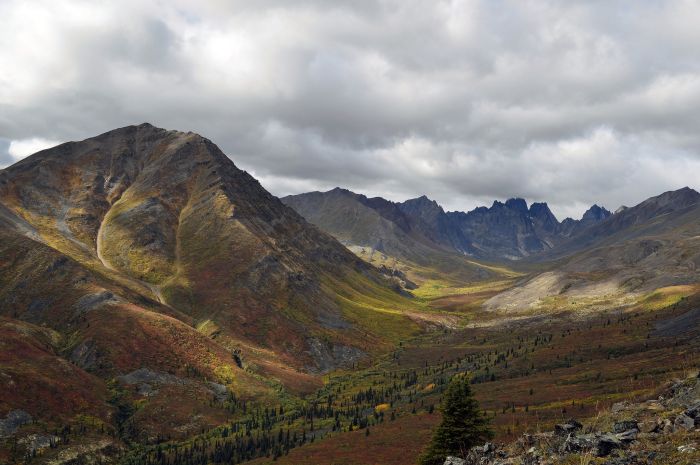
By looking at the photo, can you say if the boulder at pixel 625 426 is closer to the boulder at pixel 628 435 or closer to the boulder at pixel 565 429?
the boulder at pixel 628 435

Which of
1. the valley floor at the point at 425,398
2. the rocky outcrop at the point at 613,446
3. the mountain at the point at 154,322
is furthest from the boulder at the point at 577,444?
the mountain at the point at 154,322

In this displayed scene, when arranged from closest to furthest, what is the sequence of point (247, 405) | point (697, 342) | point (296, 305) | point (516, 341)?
point (697, 342), point (247, 405), point (516, 341), point (296, 305)

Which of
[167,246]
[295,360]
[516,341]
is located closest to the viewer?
[295,360]

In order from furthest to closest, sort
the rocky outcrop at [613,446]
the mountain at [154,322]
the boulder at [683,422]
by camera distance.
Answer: the mountain at [154,322] < the boulder at [683,422] < the rocky outcrop at [613,446]

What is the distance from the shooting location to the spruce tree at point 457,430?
32656 millimetres

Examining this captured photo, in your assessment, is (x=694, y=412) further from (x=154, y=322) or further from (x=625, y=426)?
(x=154, y=322)

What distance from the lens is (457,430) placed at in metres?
32.7

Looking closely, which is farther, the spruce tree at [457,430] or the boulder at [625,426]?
the spruce tree at [457,430]

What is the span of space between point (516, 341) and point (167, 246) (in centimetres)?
13904

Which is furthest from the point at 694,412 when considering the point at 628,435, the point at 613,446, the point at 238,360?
the point at 238,360

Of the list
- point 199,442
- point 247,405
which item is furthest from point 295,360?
point 199,442

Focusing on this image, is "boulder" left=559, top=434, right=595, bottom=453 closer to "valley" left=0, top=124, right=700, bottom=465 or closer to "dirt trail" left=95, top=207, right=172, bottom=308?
"valley" left=0, top=124, right=700, bottom=465

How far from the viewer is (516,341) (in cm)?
15725

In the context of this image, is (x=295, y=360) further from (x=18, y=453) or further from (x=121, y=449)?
(x=18, y=453)
